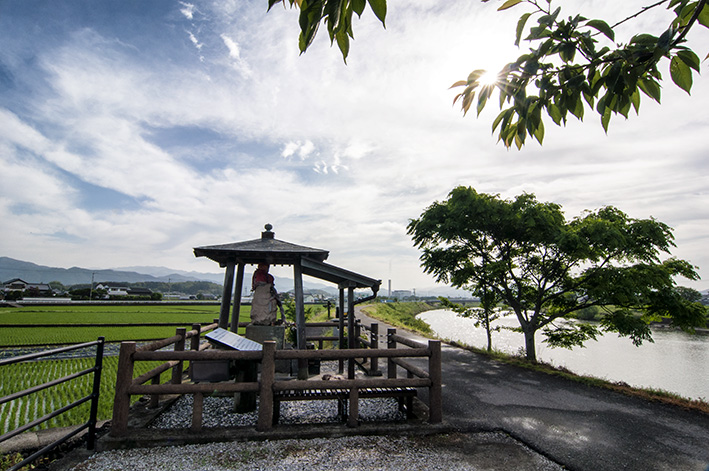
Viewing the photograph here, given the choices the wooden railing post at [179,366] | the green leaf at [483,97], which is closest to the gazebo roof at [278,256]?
the wooden railing post at [179,366]

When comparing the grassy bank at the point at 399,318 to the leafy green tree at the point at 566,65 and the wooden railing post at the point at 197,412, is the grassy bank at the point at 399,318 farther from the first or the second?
the leafy green tree at the point at 566,65

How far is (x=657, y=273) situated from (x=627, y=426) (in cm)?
659

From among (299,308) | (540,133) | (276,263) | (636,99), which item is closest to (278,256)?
(276,263)

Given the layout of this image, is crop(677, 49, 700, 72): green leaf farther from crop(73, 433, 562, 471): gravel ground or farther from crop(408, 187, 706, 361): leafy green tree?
→ crop(408, 187, 706, 361): leafy green tree

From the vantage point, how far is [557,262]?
1173 cm

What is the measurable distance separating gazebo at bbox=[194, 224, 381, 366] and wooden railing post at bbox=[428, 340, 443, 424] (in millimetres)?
2922

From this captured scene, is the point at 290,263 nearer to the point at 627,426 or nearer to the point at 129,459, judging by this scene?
the point at 129,459

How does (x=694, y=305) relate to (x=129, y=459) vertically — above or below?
above

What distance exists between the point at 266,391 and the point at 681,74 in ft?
17.0

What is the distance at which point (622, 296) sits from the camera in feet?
33.1

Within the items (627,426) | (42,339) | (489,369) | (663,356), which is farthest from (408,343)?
(663,356)

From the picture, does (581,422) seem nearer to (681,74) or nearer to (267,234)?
(681,74)

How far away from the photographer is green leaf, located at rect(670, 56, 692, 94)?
4.48 feet

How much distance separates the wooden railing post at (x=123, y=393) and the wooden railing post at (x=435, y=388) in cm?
414
